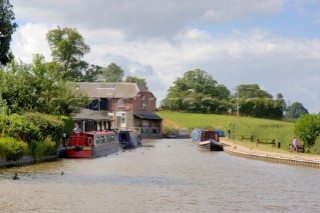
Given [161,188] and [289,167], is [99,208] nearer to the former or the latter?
Result: [161,188]

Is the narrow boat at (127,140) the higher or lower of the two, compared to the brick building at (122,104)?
lower

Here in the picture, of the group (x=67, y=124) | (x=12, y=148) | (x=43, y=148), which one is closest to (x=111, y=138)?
(x=67, y=124)

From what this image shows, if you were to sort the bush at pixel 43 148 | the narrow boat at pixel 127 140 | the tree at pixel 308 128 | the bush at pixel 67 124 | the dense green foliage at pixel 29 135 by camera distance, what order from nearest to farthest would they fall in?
the dense green foliage at pixel 29 135 < the bush at pixel 43 148 < the tree at pixel 308 128 < the bush at pixel 67 124 < the narrow boat at pixel 127 140

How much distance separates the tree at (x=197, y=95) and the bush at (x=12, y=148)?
85769mm

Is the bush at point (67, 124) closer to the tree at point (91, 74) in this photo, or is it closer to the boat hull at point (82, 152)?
the boat hull at point (82, 152)

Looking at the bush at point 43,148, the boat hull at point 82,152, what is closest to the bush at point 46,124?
the bush at point 43,148

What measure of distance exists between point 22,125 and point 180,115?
81.2 m

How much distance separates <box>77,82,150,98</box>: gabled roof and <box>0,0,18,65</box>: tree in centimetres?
6598

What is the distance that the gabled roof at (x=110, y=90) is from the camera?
95.2 m

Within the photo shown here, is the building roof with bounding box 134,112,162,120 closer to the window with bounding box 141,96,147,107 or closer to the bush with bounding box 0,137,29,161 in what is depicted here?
the window with bounding box 141,96,147,107

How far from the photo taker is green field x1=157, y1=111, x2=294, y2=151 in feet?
Result: 206

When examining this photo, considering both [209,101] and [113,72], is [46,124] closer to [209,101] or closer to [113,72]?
[209,101]

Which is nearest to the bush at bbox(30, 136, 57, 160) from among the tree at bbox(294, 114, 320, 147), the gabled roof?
the tree at bbox(294, 114, 320, 147)

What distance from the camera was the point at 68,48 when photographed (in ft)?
335
